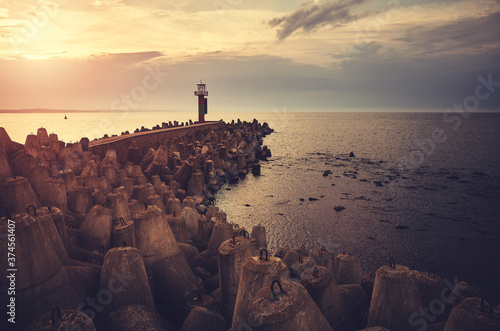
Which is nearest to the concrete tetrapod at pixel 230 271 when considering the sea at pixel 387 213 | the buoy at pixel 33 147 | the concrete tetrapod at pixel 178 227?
the concrete tetrapod at pixel 178 227

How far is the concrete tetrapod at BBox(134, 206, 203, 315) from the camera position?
4.77 metres

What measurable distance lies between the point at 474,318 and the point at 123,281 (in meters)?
4.04

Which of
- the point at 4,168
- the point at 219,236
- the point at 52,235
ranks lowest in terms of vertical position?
the point at 219,236

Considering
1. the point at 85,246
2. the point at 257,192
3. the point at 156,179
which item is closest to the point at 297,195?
the point at 257,192

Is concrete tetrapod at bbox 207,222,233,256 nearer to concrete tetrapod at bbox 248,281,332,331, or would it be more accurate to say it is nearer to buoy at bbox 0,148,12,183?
concrete tetrapod at bbox 248,281,332,331

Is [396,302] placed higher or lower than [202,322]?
higher

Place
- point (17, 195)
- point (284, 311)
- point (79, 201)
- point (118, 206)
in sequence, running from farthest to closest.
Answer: point (79, 201), point (118, 206), point (17, 195), point (284, 311)

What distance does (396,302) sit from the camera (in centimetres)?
385

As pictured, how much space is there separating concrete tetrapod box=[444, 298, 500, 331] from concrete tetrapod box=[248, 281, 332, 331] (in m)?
1.30

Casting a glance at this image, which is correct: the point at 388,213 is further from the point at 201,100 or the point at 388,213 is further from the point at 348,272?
the point at 201,100

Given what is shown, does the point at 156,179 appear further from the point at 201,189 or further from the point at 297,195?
the point at 297,195

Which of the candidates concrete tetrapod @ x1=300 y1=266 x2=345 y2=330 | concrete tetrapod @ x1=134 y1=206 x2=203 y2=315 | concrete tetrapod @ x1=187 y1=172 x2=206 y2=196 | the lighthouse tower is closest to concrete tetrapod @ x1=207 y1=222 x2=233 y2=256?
concrete tetrapod @ x1=134 y1=206 x2=203 y2=315

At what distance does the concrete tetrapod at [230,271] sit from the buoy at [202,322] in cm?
56

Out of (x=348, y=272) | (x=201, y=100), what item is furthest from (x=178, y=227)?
(x=201, y=100)
